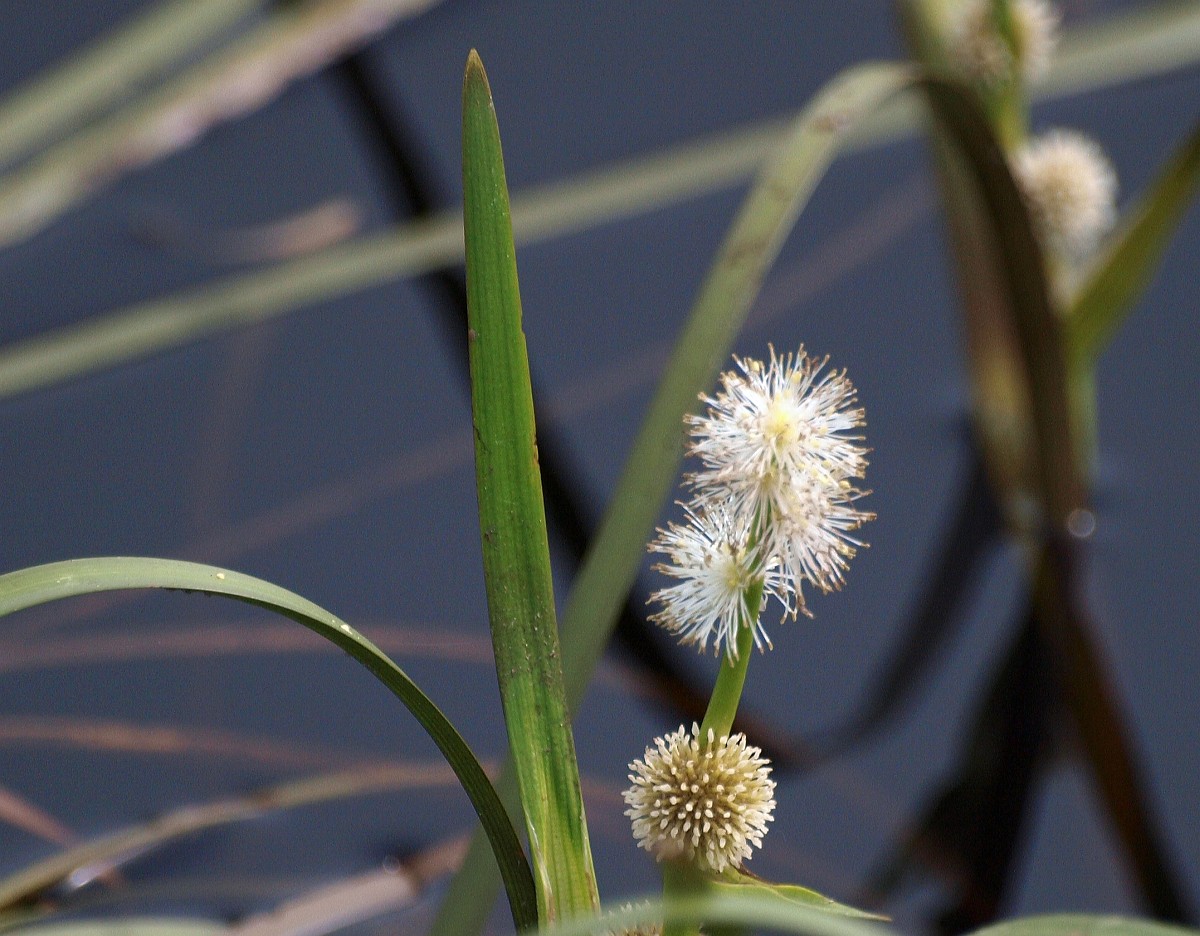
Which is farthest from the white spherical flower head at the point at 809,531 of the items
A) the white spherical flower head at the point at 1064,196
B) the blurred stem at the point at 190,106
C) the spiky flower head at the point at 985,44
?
the blurred stem at the point at 190,106

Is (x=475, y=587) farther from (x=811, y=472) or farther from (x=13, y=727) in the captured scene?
(x=811, y=472)

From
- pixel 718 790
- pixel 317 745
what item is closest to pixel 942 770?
pixel 317 745

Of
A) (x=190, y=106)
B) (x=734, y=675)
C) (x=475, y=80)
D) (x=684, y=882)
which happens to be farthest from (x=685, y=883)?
(x=190, y=106)

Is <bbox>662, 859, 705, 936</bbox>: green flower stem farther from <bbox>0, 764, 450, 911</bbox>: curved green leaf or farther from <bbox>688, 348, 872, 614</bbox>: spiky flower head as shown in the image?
<bbox>0, 764, 450, 911</bbox>: curved green leaf

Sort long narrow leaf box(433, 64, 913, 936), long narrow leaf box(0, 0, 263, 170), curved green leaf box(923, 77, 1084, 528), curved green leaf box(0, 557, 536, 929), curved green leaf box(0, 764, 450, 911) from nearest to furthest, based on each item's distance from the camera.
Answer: curved green leaf box(0, 557, 536, 929) → long narrow leaf box(433, 64, 913, 936) → curved green leaf box(0, 764, 450, 911) → curved green leaf box(923, 77, 1084, 528) → long narrow leaf box(0, 0, 263, 170)

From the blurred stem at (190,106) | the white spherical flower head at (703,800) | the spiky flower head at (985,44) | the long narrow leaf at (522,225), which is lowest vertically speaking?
the white spherical flower head at (703,800)

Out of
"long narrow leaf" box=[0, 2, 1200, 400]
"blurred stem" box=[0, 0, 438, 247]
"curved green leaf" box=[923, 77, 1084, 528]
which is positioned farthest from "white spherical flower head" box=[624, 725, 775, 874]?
"blurred stem" box=[0, 0, 438, 247]

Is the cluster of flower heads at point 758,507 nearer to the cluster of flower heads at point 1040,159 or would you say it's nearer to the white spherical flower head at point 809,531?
the white spherical flower head at point 809,531
